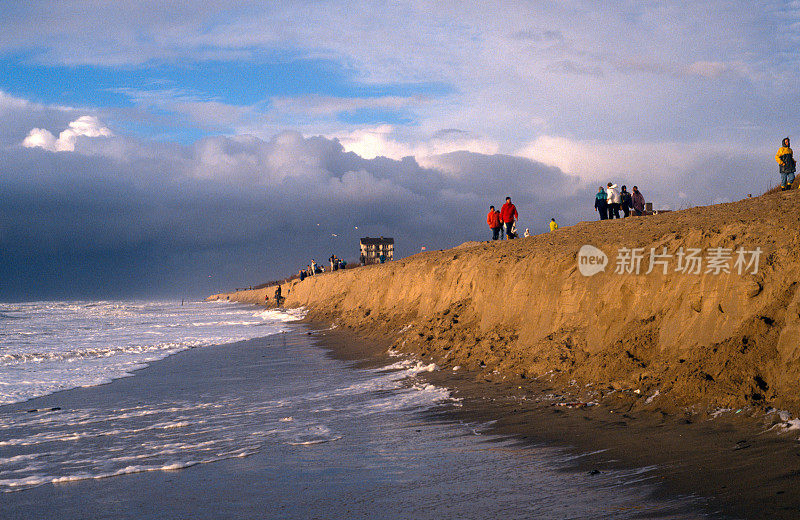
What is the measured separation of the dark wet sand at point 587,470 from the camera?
16.3 ft

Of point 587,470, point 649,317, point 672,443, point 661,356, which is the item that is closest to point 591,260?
point 649,317

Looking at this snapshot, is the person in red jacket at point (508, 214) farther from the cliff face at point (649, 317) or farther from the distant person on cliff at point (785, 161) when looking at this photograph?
the distant person on cliff at point (785, 161)

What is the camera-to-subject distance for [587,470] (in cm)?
584

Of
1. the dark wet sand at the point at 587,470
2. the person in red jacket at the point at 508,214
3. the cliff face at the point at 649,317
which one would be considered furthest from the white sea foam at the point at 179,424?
the person in red jacket at the point at 508,214

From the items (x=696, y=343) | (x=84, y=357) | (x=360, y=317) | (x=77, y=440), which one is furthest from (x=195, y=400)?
(x=360, y=317)

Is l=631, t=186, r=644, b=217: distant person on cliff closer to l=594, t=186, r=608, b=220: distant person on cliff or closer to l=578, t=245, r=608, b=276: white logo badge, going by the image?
l=594, t=186, r=608, b=220: distant person on cliff

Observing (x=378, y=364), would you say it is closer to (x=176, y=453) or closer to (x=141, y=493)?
(x=176, y=453)

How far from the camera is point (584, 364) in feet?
31.9

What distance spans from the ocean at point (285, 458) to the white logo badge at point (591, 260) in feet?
12.8

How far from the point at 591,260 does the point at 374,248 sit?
183 feet

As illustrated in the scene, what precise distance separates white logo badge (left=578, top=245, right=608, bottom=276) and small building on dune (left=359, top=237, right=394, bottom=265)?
5231cm

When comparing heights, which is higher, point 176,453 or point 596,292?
point 596,292

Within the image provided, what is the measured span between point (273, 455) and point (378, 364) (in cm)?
749

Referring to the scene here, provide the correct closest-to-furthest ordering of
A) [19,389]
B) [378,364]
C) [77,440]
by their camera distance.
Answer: [77,440] → [19,389] → [378,364]
